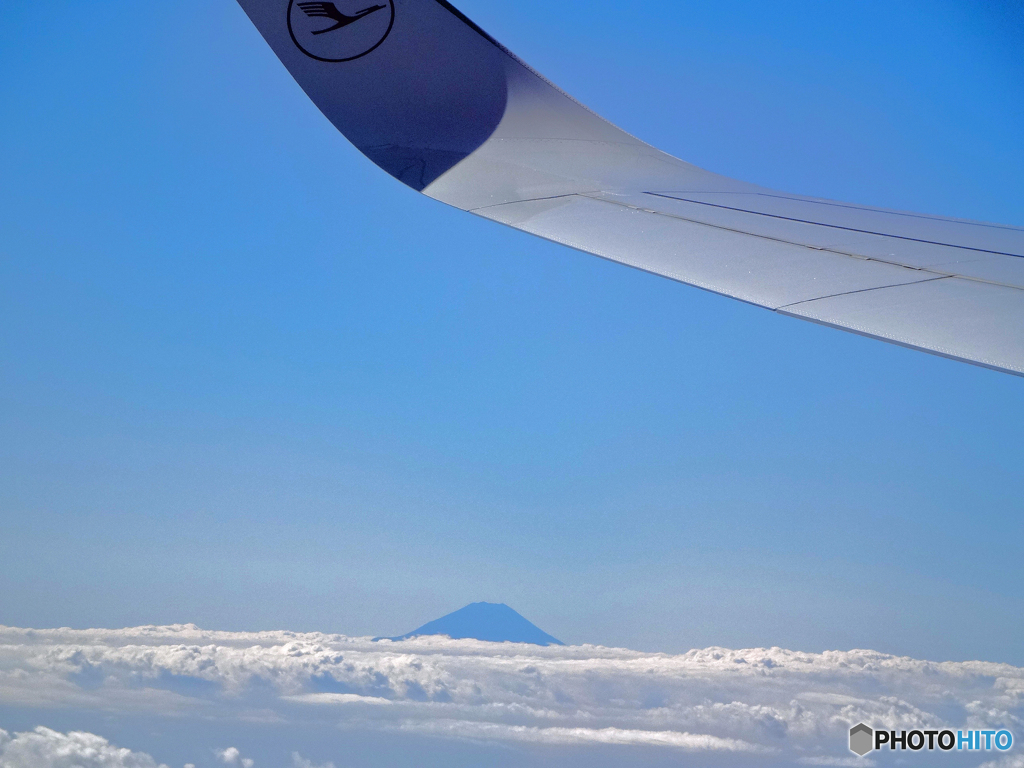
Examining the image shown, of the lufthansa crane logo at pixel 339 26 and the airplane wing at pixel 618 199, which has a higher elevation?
the lufthansa crane logo at pixel 339 26

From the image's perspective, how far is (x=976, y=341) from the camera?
6.30ft

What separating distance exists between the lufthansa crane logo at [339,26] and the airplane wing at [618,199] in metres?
0.01

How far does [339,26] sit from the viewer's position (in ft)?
17.6

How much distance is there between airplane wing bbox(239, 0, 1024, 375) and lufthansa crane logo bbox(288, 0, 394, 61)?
1 centimetres

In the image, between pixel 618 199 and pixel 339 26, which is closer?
pixel 618 199

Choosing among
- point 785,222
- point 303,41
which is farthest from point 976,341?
point 303,41

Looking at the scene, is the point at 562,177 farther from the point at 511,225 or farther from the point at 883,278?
the point at 883,278

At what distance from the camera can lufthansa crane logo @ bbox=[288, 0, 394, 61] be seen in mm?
5340

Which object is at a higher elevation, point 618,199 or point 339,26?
point 339,26

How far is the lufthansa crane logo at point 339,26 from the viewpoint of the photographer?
5.34m

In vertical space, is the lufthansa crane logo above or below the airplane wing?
above

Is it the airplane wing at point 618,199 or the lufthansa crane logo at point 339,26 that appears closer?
the airplane wing at point 618,199

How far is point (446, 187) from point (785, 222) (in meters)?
1.92

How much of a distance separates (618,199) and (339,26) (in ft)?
10.2
